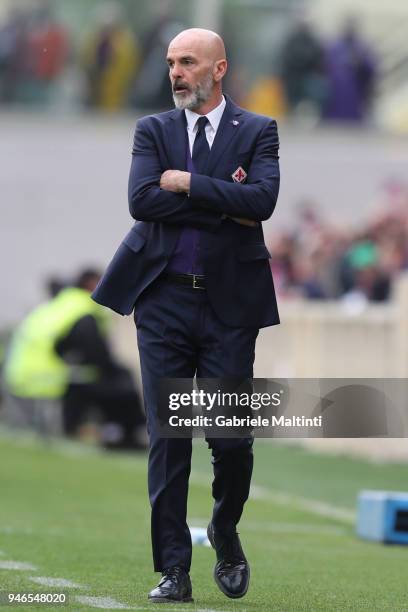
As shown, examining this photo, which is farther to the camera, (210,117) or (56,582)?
(56,582)

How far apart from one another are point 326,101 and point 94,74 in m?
3.62

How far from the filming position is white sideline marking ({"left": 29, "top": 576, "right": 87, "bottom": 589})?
6941 millimetres

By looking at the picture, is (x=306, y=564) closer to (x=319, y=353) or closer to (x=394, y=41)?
(x=319, y=353)

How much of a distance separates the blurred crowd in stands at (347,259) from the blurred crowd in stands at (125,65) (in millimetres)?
3946

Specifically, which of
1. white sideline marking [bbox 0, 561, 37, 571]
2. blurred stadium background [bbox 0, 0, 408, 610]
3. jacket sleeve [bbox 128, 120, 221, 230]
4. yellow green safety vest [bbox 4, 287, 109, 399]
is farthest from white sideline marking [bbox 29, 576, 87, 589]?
yellow green safety vest [bbox 4, 287, 109, 399]

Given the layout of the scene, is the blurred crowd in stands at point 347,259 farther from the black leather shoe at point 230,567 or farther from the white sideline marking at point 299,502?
the black leather shoe at point 230,567

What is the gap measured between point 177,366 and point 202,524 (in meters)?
4.76

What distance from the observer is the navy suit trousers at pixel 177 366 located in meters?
6.63

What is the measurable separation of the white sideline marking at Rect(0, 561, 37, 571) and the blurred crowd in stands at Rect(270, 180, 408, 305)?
10.1 metres

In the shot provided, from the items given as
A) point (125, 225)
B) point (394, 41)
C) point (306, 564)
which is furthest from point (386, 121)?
point (306, 564)

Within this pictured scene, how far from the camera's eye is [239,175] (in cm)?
672

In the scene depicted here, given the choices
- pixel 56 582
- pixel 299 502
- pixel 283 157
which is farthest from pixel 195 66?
pixel 283 157

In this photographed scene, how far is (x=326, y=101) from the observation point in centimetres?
2672

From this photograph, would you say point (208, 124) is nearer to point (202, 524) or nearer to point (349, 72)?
point (202, 524)
